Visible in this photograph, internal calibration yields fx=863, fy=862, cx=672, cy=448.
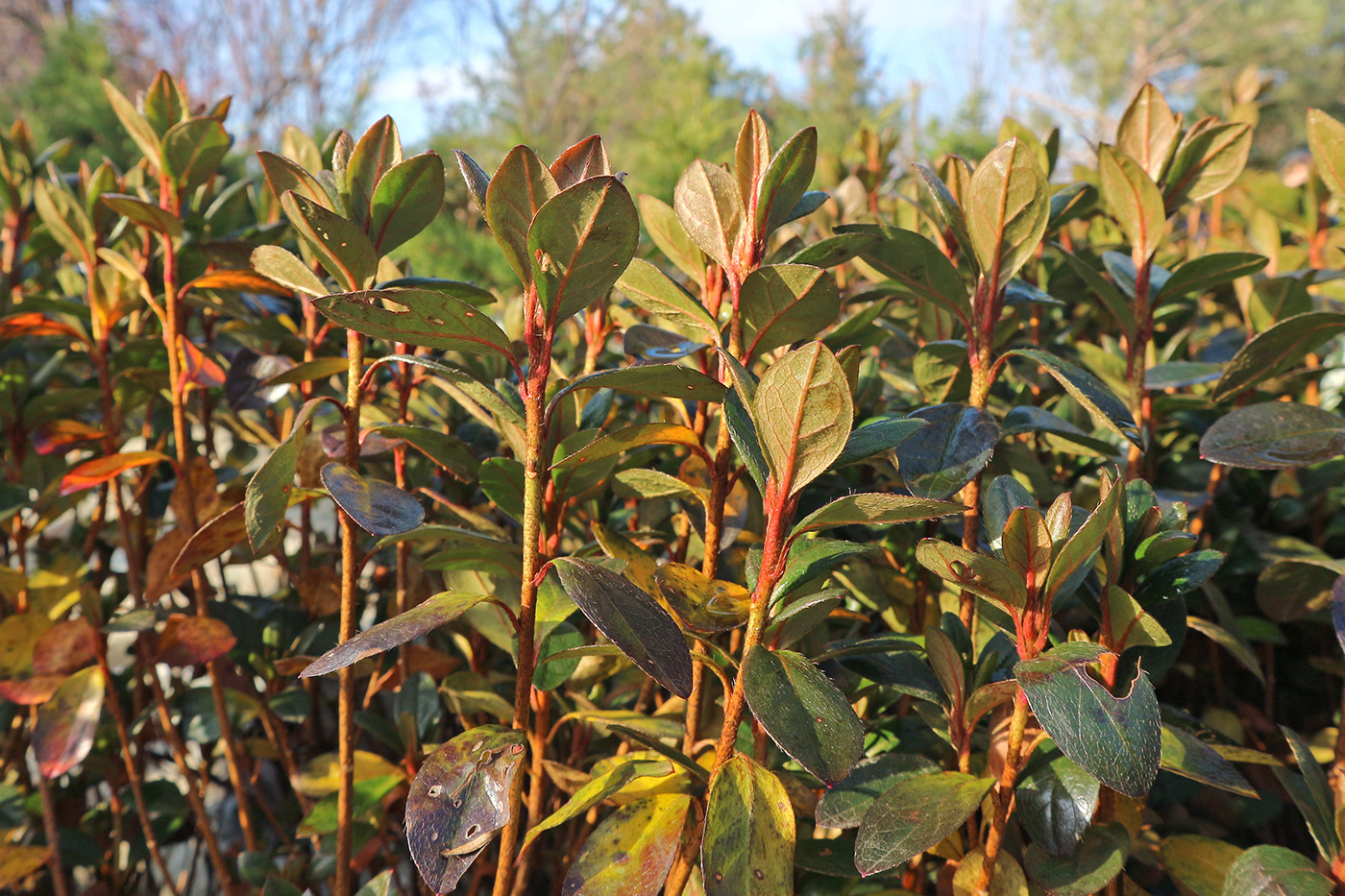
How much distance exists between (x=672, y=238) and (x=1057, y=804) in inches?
27.0

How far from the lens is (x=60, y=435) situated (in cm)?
122

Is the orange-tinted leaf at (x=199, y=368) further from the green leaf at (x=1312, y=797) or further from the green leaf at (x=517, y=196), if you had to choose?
the green leaf at (x=1312, y=797)

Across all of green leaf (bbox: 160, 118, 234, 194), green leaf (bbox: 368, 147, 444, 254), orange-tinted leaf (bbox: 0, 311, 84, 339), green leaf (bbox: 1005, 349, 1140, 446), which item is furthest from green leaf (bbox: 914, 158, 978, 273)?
orange-tinted leaf (bbox: 0, 311, 84, 339)

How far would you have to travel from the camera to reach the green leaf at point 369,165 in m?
0.82

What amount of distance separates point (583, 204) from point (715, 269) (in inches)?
14.4

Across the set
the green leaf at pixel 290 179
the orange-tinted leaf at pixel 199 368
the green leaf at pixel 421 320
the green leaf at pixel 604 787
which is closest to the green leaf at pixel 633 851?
the green leaf at pixel 604 787

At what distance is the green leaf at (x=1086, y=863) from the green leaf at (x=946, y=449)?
0.35 m

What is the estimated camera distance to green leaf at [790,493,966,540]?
Answer: 60 cm

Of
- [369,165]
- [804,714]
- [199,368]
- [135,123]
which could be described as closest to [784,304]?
[804,714]

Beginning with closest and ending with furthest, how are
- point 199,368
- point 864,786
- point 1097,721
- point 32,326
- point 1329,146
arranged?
1. point 1097,721
2. point 864,786
3. point 1329,146
4. point 199,368
5. point 32,326

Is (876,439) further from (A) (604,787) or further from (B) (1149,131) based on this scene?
(B) (1149,131)

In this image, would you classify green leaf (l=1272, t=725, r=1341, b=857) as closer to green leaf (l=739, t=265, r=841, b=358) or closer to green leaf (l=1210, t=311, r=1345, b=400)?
green leaf (l=1210, t=311, r=1345, b=400)

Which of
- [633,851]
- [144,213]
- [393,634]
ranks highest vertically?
[144,213]

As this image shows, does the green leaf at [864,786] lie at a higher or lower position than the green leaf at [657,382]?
lower
